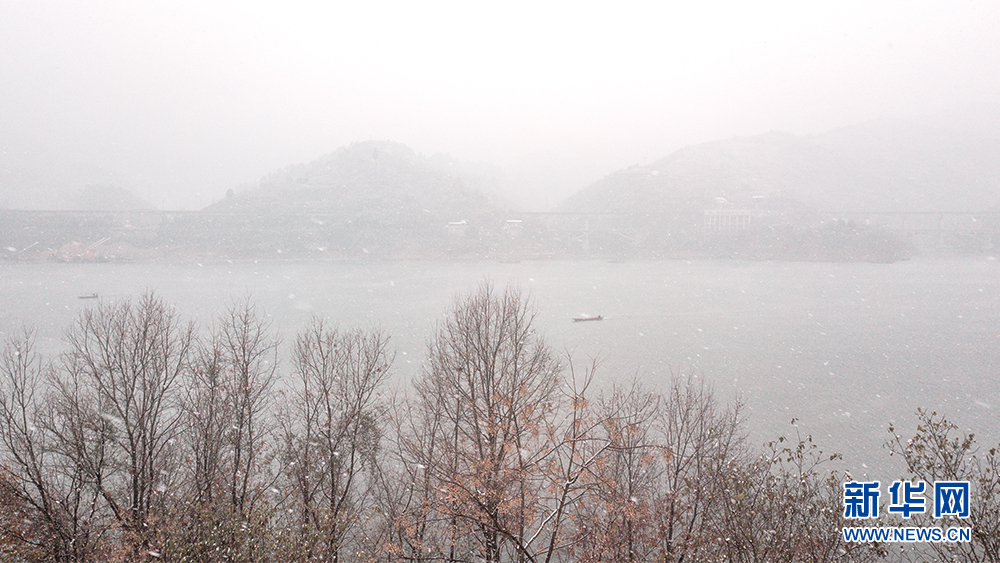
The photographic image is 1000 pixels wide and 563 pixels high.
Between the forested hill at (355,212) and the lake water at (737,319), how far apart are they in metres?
17.4

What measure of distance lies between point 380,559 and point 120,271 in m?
63.3

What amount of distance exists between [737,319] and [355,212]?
71.8 meters

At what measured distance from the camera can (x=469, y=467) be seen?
6.81 m

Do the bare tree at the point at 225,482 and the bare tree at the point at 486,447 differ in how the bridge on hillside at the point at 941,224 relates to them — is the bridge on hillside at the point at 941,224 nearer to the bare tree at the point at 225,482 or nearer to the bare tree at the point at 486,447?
the bare tree at the point at 486,447

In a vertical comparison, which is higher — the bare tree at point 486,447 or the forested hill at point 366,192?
the forested hill at point 366,192

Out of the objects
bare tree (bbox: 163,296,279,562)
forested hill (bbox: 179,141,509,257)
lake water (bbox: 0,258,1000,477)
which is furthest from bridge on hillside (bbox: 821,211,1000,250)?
bare tree (bbox: 163,296,279,562)

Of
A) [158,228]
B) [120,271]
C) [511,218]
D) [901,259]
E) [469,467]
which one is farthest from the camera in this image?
[511,218]

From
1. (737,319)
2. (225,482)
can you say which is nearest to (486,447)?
(225,482)

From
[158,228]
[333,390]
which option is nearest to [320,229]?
[158,228]

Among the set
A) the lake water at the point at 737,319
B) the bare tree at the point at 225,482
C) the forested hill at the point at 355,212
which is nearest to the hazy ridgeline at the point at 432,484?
the bare tree at the point at 225,482

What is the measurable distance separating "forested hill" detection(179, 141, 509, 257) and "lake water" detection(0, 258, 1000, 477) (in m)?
17.4

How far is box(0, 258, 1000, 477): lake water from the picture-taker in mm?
14844

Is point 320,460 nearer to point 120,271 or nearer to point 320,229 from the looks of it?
point 120,271

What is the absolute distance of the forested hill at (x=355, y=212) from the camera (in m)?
76.0
